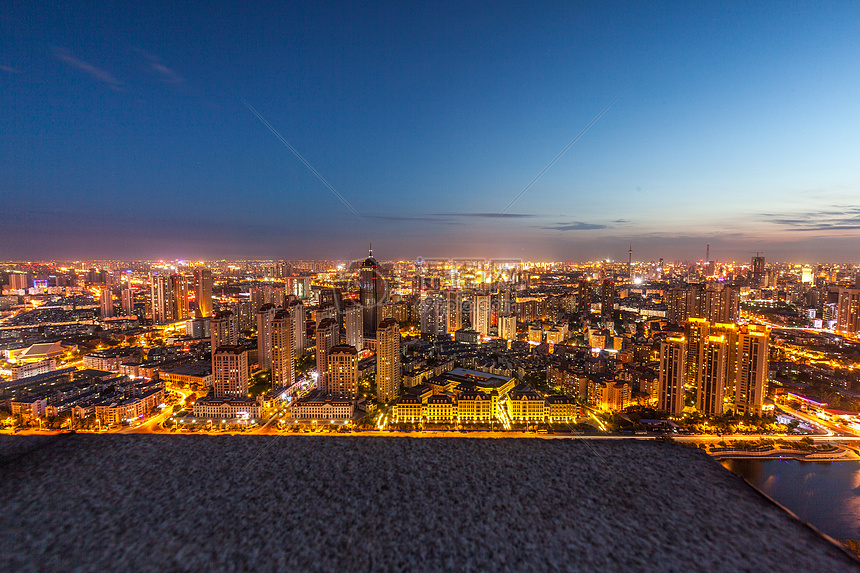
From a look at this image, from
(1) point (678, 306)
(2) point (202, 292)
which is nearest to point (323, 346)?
(2) point (202, 292)

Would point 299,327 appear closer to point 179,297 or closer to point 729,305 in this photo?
point 179,297

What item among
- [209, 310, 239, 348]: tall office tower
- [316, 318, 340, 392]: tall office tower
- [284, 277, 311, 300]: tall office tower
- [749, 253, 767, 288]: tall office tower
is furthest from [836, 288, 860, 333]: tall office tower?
[284, 277, 311, 300]: tall office tower

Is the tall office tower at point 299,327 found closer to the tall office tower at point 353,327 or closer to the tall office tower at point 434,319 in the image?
the tall office tower at point 353,327

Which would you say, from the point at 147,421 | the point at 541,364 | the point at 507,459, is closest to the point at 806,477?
the point at 541,364

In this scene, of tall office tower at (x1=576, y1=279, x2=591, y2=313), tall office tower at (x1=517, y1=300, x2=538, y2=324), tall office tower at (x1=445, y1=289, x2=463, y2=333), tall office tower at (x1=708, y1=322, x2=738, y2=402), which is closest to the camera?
tall office tower at (x1=708, y1=322, x2=738, y2=402)

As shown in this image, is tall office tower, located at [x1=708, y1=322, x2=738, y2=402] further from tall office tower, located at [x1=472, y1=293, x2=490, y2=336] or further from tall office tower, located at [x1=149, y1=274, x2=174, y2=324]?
tall office tower, located at [x1=149, y1=274, x2=174, y2=324]

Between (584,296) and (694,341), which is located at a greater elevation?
(694,341)
